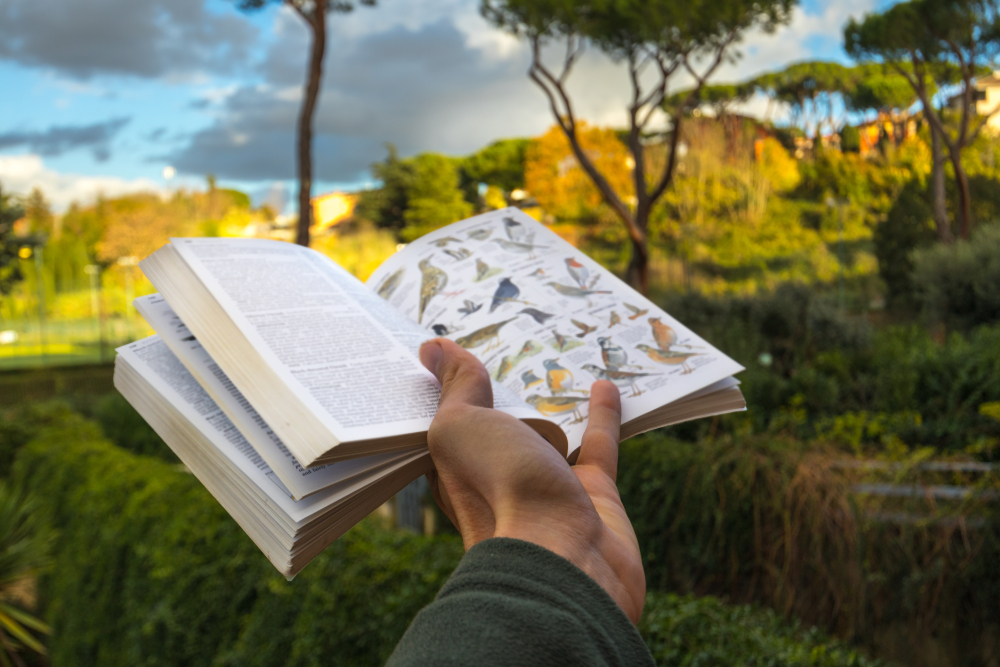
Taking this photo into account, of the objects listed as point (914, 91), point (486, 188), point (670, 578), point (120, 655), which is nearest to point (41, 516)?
point (120, 655)

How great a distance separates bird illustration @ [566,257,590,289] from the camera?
0.80 metres

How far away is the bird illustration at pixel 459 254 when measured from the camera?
2.69ft

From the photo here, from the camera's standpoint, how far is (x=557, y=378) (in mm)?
673

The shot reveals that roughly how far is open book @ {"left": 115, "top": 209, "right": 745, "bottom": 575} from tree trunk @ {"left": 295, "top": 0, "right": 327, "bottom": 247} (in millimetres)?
7241

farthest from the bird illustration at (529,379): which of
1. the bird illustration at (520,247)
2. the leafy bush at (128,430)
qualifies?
the leafy bush at (128,430)

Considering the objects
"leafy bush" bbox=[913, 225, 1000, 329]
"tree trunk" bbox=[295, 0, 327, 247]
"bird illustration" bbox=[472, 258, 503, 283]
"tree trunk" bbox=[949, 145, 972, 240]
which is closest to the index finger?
"bird illustration" bbox=[472, 258, 503, 283]

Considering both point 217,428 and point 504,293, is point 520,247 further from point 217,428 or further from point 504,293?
point 217,428

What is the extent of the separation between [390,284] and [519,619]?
0.56 m

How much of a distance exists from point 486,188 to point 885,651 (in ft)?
86.1

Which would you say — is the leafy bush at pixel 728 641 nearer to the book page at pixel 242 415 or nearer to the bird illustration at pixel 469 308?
the bird illustration at pixel 469 308

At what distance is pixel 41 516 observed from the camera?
3703mm

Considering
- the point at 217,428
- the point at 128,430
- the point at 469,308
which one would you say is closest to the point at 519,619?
the point at 217,428

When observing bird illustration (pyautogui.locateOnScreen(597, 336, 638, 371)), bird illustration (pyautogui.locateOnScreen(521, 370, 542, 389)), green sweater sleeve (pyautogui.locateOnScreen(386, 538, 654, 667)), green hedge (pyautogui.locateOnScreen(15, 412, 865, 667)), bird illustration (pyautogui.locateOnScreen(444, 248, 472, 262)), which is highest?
bird illustration (pyautogui.locateOnScreen(444, 248, 472, 262))

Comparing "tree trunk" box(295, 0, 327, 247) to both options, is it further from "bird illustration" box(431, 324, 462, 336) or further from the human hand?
the human hand
